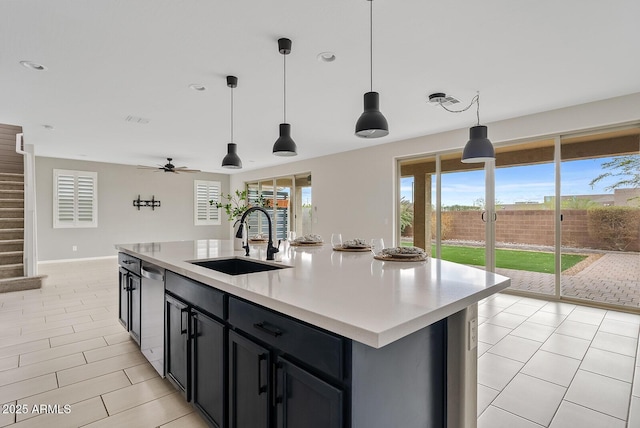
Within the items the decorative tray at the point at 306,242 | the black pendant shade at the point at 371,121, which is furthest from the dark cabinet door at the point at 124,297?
the black pendant shade at the point at 371,121

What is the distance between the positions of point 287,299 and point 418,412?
72cm

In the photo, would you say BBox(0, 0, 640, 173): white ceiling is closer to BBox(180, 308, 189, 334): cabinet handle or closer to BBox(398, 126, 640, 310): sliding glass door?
BBox(398, 126, 640, 310): sliding glass door

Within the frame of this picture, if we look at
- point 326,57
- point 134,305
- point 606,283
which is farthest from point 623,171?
point 134,305

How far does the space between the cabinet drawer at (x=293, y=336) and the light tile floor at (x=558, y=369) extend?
4.86ft

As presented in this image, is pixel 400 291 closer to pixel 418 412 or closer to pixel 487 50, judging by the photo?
pixel 418 412

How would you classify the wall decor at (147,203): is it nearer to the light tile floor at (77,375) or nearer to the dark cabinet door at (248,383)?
the light tile floor at (77,375)

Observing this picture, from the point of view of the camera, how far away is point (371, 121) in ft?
6.89

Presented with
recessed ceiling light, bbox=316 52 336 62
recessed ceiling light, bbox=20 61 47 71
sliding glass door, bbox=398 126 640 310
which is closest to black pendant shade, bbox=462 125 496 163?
recessed ceiling light, bbox=316 52 336 62

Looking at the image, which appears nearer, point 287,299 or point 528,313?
point 287,299

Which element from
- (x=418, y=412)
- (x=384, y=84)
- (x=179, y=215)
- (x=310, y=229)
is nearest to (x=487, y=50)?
(x=384, y=84)

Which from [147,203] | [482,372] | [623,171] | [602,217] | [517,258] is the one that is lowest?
[482,372]

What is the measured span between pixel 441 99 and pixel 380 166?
8.52ft

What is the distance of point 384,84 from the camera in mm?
3410

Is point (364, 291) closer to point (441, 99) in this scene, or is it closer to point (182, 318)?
point (182, 318)
